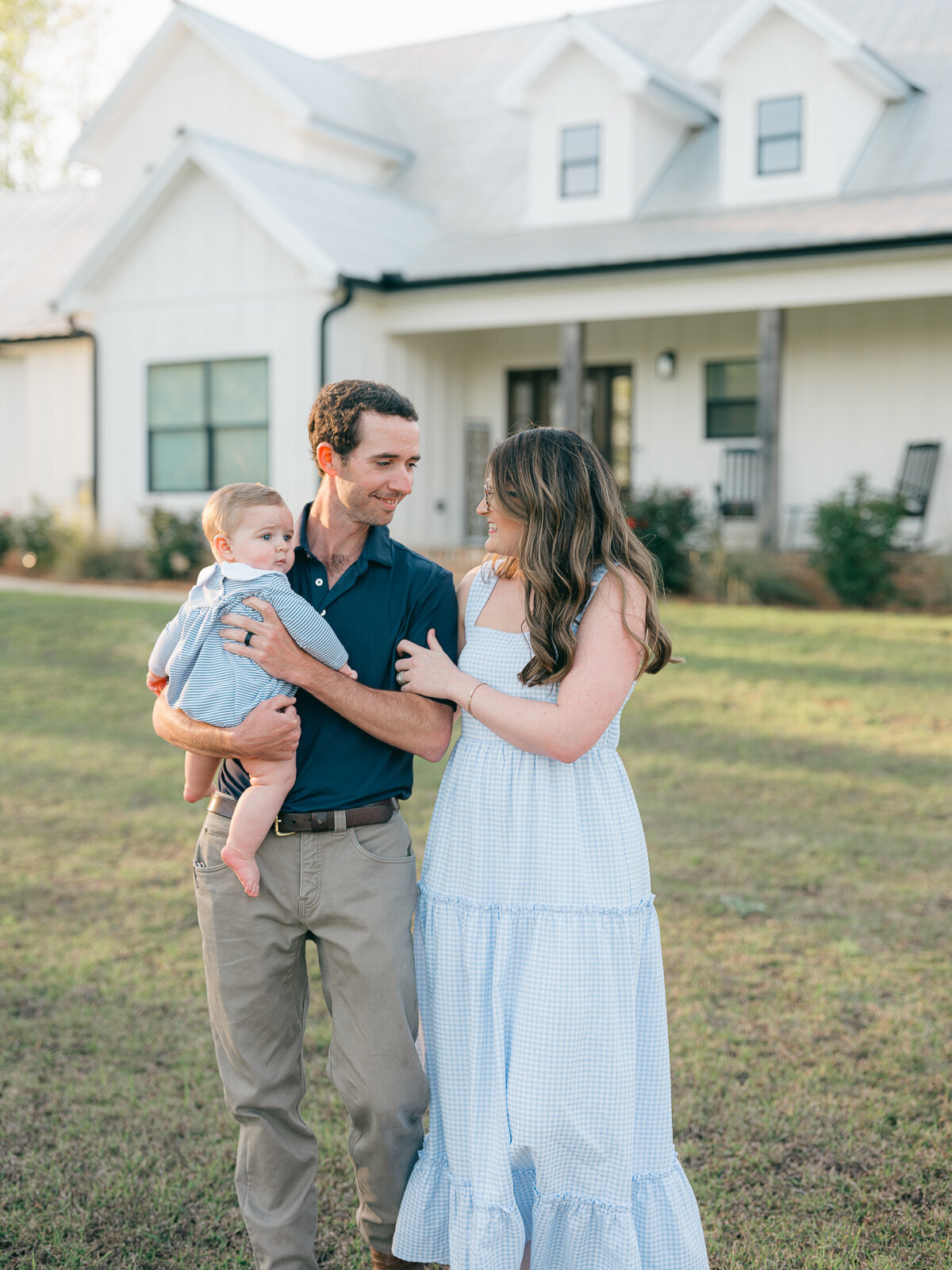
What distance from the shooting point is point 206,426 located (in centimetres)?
1590

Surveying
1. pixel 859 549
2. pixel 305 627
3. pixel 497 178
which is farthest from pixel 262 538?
pixel 497 178

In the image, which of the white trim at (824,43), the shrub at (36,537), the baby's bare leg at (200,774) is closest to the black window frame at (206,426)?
the shrub at (36,537)

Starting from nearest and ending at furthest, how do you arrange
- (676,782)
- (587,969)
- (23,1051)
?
1. (587,969)
2. (23,1051)
3. (676,782)

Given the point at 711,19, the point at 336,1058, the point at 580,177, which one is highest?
the point at 711,19

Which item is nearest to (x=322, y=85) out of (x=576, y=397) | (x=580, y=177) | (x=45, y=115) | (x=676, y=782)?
(x=580, y=177)

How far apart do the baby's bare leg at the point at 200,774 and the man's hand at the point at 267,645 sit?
37 centimetres

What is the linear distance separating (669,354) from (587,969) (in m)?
14.2

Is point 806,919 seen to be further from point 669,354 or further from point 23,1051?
point 669,354

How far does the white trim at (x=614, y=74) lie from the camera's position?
15.0 metres

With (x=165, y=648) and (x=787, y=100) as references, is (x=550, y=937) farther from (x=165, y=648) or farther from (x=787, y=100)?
(x=787, y=100)

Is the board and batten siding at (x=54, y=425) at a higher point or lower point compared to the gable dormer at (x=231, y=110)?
lower

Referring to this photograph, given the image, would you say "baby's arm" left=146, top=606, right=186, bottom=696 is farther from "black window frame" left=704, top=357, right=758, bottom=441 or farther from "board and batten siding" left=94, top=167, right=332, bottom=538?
"black window frame" left=704, top=357, right=758, bottom=441

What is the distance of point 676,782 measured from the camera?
7188 mm

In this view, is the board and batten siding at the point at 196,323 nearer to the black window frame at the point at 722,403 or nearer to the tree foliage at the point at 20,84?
the black window frame at the point at 722,403
